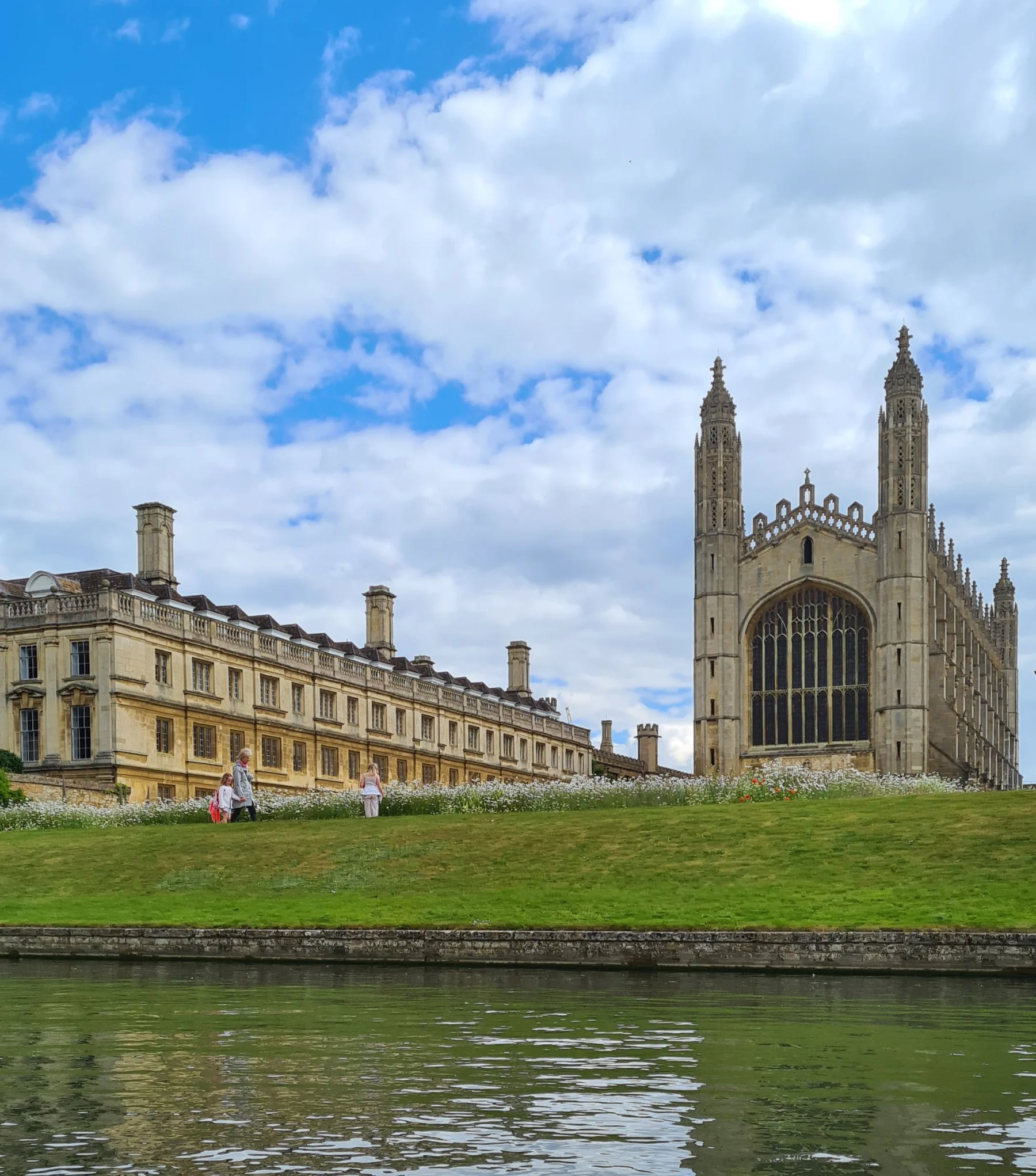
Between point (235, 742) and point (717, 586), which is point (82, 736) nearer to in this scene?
point (235, 742)

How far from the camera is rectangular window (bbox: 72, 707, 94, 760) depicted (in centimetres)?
4828

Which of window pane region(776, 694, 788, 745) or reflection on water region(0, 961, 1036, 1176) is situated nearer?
reflection on water region(0, 961, 1036, 1176)

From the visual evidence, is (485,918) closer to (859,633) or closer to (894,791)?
(894,791)

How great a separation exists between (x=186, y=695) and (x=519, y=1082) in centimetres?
4609

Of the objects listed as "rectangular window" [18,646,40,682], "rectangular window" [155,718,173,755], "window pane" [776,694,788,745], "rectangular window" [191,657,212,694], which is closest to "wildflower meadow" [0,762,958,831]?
"rectangular window" [155,718,173,755]

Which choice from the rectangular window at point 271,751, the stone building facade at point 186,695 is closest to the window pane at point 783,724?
the stone building facade at point 186,695

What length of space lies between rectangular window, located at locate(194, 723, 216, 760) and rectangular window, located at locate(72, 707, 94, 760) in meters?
4.96

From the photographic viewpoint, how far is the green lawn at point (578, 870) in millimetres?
17703

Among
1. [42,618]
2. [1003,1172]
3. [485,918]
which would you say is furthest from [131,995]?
[42,618]

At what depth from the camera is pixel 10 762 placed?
4622 cm

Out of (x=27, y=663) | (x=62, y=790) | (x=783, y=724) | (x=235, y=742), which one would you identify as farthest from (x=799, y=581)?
(x=62, y=790)

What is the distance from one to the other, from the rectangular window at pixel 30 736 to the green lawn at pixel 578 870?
866 inches

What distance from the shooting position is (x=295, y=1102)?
6773 mm

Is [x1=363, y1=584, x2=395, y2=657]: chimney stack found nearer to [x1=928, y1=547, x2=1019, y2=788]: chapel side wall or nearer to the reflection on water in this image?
[x1=928, y1=547, x2=1019, y2=788]: chapel side wall
